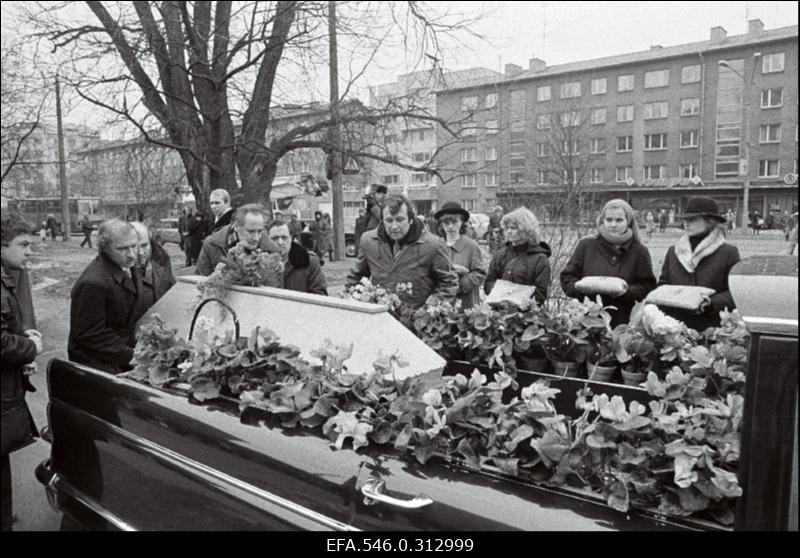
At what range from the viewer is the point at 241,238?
4836 mm

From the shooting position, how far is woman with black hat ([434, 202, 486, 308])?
5.61 m

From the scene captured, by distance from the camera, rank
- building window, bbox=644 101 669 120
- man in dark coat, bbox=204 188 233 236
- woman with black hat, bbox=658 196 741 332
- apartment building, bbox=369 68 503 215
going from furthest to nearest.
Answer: building window, bbox=644 101 669 120, apartment building, bbox=369 68 503 215, man in dark coat, bbox=204 188 233 236, woman with black hat, bbox=658 196 741 332

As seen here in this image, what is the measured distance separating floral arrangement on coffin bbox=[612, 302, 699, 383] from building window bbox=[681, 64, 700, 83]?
3113cm

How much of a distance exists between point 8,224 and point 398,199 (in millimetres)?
2281

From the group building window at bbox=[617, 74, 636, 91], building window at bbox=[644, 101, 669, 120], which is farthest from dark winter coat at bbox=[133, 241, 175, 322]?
building window at bbox=[644, 101, 669, 120]

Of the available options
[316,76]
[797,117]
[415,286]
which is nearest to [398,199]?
[415,286]

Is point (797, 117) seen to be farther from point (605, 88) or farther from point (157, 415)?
point (605, 88)

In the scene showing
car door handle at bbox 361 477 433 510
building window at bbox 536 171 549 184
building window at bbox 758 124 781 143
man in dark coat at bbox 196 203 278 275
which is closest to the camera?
car door handle at bbox 361 477 433 510

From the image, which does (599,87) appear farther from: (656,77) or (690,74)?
(690,74)

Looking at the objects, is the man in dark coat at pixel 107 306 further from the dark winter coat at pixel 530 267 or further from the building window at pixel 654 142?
the building window at pixel 654 142

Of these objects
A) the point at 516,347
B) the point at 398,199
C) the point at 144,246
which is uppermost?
the point at 398,199

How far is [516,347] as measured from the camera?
3088 mm

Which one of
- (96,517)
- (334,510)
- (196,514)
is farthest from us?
(96,517)

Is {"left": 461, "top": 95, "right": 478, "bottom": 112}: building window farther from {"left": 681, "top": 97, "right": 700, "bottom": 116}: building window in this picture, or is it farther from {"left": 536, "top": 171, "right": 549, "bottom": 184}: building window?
{"left": 681, "top": 97, "right": 700, "bottom": 116}: building window
